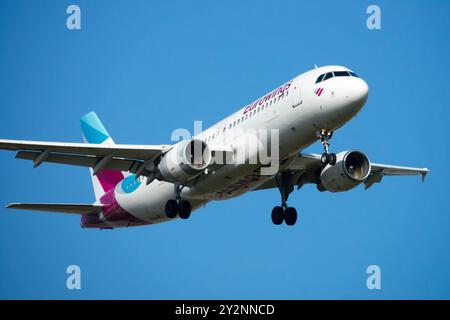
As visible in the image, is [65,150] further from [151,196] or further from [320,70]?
[320,70]

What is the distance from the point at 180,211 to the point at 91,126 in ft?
41.0

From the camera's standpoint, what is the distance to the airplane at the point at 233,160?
3400cm

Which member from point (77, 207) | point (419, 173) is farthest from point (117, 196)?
point (419, 173)

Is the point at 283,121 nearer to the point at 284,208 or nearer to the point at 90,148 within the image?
the point at 284,208

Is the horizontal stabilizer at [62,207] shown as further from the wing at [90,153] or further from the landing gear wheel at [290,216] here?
the landing gear wheel at [290,216]

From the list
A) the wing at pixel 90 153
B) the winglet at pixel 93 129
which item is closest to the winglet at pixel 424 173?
the wing at pixel 90 153

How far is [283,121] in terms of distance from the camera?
113ft

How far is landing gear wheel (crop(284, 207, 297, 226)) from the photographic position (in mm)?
41188

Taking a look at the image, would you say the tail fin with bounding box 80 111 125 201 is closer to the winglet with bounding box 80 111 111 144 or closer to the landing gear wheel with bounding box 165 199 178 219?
the winglet with bounding box 80 111 111 144

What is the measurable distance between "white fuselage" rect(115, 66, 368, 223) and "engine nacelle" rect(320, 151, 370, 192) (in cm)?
393

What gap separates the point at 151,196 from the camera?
135 feet

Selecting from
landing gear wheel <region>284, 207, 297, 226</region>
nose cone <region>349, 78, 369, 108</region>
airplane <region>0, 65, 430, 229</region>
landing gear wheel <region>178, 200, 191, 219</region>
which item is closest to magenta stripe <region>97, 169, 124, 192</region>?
airplane <region>0, 65, 430, 229</region>

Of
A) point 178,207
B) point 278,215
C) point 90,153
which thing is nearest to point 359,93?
point 178,207

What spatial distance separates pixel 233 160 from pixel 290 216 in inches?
250
